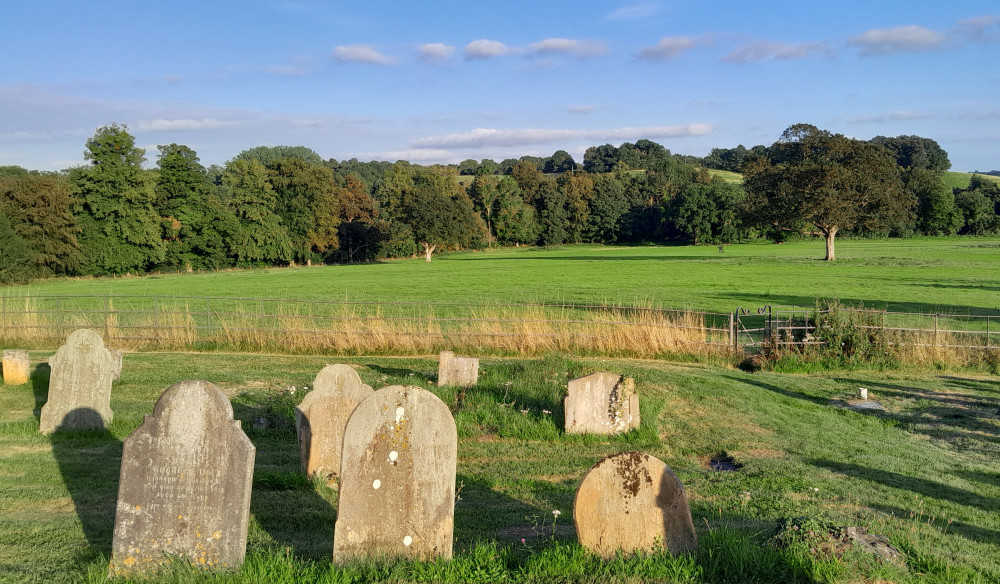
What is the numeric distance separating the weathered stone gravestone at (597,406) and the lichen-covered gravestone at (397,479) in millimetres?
6117

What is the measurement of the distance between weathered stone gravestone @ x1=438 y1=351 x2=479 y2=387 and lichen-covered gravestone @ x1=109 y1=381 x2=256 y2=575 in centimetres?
840

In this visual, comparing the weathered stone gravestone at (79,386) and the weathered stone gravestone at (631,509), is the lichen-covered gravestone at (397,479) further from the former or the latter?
the weathered stone gravestone at (79,386)

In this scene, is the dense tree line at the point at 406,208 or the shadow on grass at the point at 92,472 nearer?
the shadow on grass at the point at 92,472

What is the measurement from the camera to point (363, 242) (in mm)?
92375

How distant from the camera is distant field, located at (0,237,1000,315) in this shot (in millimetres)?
34719

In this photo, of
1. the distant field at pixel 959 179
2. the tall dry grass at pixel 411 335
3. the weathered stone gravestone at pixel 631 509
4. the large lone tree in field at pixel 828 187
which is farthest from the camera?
the distant field at pixel 959 179

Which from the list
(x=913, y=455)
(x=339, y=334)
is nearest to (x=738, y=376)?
(x=913, y=455)

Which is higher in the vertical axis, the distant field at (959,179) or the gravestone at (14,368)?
the distant field at (959,179)

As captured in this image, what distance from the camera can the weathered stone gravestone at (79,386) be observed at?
36.0 ft

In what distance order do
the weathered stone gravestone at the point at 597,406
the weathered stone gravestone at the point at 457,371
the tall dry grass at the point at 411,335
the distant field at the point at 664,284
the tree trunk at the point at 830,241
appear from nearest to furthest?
the weathered stone gravestone at the point at 597,406, the weathered stone gravestone at the point at 457,371, the tall dry grass at the point at 411,335, the distant field at the point at 664,284, the tree trunk at the point at 830,241

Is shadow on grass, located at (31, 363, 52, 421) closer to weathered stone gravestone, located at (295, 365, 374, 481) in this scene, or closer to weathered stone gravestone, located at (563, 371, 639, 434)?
weathered stone gravestone, located at (295, 365, 374, 481)

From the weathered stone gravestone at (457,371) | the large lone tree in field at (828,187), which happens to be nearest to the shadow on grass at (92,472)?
the weathered stone gravestone at (457,371)

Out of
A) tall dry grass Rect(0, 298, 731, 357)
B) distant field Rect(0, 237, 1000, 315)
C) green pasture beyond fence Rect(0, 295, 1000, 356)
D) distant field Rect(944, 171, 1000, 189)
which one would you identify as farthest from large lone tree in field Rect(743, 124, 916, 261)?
distant field Rect(944, 171, 1000, 189)

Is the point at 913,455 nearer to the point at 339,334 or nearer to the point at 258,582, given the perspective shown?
the point at 258,582
